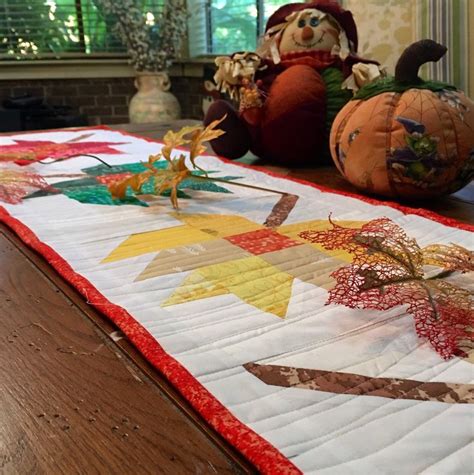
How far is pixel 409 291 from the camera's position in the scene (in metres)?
0.54

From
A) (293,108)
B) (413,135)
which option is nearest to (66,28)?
(293,108)

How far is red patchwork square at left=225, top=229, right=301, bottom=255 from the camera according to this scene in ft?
2.34

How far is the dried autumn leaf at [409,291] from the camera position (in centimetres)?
49

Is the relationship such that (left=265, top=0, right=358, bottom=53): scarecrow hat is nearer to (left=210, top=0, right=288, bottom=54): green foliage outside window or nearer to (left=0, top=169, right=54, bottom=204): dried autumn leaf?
(left=0, top=169, right=54, bottom=204): dried autumn leaf

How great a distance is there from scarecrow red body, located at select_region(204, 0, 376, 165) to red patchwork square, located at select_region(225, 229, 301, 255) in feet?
1.69

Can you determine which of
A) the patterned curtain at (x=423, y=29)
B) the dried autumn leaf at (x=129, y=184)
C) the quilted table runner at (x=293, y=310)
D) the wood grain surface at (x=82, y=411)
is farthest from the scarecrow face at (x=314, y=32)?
the wood grain surface at (x=82, y=411)

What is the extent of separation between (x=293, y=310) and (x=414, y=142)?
1.46 feet

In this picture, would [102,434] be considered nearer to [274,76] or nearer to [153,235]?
[153,235]

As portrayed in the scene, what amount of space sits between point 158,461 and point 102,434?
0.15 feet

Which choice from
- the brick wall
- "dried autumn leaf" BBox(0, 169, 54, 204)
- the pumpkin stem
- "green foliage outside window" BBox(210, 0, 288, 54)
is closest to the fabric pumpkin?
the pumpkin stem

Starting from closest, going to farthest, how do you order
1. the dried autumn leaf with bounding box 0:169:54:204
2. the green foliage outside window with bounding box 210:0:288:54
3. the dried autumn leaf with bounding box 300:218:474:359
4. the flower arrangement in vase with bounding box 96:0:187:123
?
the dried autumn leaf with bounding box 300:218:474:359
the dried autumn leaf with bounding box 0:169:54:204
the green foliage outside window with bounding box 210:0:288:54
the flower arrangement in vase with bounding box 96:0:187:123

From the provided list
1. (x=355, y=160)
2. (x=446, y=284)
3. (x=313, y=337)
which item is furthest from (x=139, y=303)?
(x=355, y=160)

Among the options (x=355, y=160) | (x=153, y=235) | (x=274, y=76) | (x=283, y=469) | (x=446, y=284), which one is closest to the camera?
(x=283, y=469)

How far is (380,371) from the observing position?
0.44m
